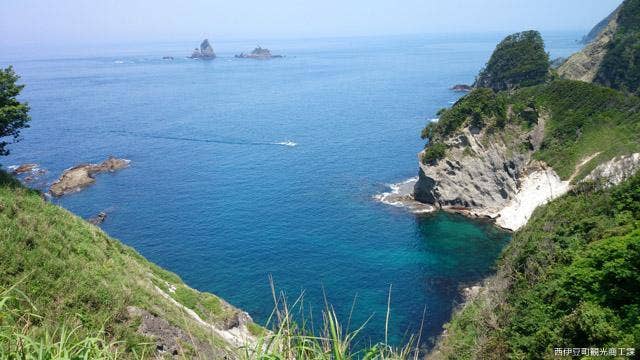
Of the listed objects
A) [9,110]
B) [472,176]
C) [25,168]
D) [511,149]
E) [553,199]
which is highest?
[9,110]

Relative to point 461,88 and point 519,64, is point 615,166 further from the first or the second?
point 461,88

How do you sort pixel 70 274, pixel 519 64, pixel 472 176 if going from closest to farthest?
pixel 70 274 < pixel 472 176 < pixel 519 64

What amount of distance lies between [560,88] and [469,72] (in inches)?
4701

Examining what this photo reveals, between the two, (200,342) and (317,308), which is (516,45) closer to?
(317,308)

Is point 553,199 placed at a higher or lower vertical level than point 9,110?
lower

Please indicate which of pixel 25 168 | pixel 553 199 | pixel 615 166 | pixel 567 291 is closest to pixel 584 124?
pixel 615 166

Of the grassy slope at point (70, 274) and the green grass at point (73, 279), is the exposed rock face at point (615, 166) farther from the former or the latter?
the grassy slope at point (70, 274)

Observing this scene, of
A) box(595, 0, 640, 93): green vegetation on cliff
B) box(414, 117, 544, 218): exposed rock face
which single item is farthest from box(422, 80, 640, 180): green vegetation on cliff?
box(595, 0, 640, 93): green vegetation on cliff

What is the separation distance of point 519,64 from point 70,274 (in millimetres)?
112420

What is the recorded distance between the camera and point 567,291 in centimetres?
2467

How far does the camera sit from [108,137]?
105m

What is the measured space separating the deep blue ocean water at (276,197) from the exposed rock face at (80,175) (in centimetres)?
251

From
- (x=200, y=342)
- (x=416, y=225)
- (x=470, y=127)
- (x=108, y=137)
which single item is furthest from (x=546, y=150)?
(x=108, y=137)

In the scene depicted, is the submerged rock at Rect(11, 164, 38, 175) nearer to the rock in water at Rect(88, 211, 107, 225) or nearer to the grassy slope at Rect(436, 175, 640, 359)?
the rock in water at Rect(88, 211, 107, 225)
